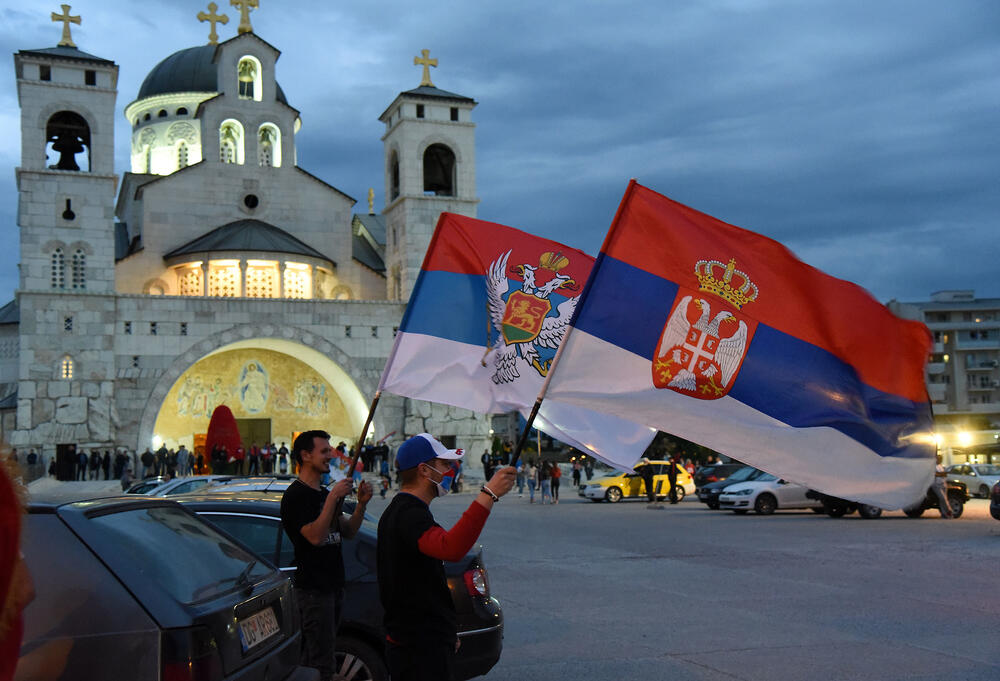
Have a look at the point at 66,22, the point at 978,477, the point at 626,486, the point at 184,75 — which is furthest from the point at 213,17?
the point at 978,477

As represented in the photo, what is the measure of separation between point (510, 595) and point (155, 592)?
25.1 feet

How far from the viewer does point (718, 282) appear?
6.12m

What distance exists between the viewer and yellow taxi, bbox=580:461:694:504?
103ft

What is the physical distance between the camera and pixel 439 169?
162ft

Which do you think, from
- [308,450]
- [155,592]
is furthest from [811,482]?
[155,592]

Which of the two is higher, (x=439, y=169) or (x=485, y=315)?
(x=439, y=169)

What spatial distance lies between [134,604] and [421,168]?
44.5m

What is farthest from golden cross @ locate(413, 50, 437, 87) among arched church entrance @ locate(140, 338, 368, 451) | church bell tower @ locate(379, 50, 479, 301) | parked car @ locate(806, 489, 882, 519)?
parked car @ locate(806, 489, 882, 519)

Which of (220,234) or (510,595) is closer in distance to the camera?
(510,595)

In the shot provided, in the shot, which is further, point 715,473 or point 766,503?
point 715,473

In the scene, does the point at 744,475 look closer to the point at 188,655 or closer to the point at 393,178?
the point at 188,655

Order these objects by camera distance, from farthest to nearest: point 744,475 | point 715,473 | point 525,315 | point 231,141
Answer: point 231,141
point 715,473
point 744,475
point 525,315

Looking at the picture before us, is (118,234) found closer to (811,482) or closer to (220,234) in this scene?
(220,234)

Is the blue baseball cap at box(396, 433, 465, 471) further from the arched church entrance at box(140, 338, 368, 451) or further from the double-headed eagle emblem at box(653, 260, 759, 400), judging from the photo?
the arched church entrance at box(140, 338, 368, 451)
